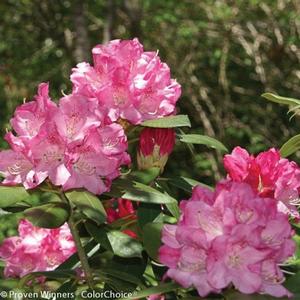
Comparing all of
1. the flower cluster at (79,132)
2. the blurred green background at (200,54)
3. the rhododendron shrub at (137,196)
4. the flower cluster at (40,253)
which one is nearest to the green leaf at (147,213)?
the rhododendron shrub at (137,196)

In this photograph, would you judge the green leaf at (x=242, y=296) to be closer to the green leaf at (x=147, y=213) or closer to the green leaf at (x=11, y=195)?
the green leaf at (x=147, y=213)

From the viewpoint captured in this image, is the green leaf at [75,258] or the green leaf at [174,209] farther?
the green leaf at [75,258]

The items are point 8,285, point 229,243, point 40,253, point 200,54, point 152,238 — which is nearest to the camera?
point 229,243

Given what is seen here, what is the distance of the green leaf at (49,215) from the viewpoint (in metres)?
1.37

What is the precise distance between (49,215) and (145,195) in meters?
0.18

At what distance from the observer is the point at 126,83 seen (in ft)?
5.06

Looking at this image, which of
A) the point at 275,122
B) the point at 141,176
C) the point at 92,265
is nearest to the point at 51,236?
the point at 92,265

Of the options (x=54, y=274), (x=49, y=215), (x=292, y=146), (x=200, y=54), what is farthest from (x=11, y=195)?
(x=200, y=54)

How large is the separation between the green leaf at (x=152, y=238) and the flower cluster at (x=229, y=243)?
0.05m

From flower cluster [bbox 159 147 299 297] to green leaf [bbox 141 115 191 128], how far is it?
24 centimetres

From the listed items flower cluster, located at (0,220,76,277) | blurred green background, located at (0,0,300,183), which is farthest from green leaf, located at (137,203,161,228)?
blurred green background, located at (0,0,300,183)

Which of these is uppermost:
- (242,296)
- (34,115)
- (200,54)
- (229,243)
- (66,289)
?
(34,115)

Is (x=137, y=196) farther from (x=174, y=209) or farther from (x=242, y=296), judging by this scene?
(x=242, y=296)

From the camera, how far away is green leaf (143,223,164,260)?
134 cm
